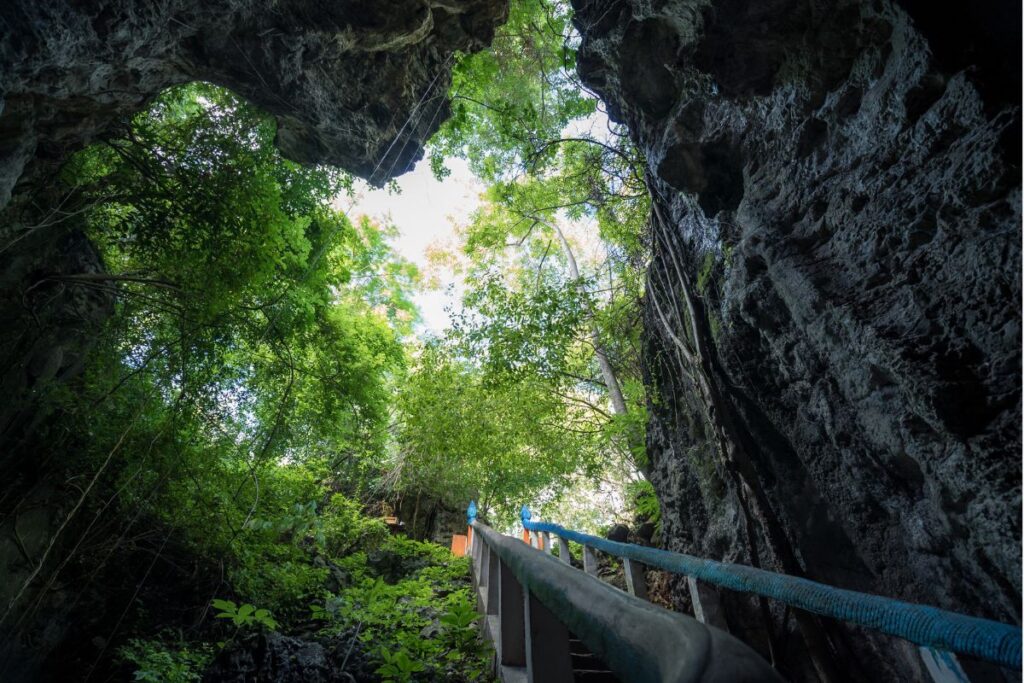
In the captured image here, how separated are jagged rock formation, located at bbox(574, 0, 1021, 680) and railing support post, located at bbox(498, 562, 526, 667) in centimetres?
126

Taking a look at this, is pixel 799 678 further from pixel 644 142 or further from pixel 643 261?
pixel 643 261

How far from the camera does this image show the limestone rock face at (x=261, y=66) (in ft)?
11.7

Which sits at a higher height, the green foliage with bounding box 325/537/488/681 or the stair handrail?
the green foliage with bounding box 325/537/488/681

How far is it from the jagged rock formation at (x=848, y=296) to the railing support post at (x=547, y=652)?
1.37 metres

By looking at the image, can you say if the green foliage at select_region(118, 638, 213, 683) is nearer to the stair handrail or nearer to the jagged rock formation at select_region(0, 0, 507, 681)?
the jagged rock formation at select_region(0, 0, 507, 681)

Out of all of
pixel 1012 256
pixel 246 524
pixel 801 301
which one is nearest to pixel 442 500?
pixel 246 524

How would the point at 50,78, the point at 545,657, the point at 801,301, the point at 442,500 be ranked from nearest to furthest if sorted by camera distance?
the point at 545,657
the point at 801,301
the point at 50,78
the point at 442,500

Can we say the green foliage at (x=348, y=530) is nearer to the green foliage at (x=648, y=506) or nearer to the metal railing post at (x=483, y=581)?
the metal railing post at (x=483, y=581)

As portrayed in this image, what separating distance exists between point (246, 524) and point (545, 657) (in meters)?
4.72

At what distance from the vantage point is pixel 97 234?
526cm

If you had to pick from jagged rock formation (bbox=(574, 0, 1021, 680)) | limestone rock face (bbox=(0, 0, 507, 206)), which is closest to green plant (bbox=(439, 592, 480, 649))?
jagged rock formation (bbox=(574, 0, 1021, 680))

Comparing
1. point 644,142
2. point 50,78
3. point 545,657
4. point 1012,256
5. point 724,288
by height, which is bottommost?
point 545,657

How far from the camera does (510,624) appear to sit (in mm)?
2449

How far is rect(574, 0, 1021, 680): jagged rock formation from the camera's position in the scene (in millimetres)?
1634
